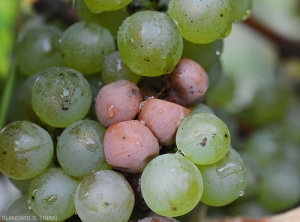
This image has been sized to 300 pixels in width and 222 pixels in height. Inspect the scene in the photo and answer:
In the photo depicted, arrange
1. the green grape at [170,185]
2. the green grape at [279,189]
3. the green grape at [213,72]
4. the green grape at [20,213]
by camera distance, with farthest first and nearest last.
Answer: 1. the green grape at [279,189]
2. the green grape at [213,72]
3. the green grape at [20,213]
4. the green grape at [170,185]

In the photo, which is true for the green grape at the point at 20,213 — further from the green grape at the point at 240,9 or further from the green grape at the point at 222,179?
the green grape at the point at 240,9

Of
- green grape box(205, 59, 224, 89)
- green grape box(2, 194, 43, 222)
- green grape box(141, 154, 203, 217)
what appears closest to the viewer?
green grape box(141, 154, 203, 217)

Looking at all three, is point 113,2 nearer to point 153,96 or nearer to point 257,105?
point 153,96

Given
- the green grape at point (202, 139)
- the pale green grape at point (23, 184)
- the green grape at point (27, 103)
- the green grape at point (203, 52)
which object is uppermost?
the green grape at point (203, 52)

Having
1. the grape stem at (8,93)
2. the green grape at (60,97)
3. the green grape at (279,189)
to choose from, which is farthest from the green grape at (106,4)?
the green grape at (279,189)

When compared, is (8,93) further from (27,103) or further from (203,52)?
(203,52)

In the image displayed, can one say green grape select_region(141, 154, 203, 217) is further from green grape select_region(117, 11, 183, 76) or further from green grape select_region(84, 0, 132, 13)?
green grape select_region(84, 0, 132, 13)

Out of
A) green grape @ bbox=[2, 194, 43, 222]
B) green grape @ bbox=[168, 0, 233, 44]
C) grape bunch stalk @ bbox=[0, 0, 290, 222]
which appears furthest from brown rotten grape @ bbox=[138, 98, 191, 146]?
green grape @ bbox=[2, 194, 43, 222]

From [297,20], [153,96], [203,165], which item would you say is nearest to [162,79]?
[153,96]
